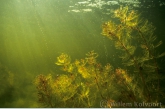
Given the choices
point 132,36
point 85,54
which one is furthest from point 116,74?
point 85,54

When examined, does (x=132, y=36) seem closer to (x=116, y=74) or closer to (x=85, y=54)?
(x=116, y=74)

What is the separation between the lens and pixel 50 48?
115 feet

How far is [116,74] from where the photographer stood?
15.1ft

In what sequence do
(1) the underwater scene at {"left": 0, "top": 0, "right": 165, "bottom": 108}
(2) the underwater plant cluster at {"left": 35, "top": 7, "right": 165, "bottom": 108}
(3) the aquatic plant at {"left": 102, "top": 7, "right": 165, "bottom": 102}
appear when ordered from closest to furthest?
(3) the aquatic plant at {"left": 102, "top": 7, "right": 165, "bottom": 102} → (2) the underwater plant cluster at {"left": 35, "top": 7, "right": 165, "bottom": 108} → (1) the underwater scene at {"left": 0, "top": 0, "right": 165, "bottom": 108}

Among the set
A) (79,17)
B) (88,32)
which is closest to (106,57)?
(88,32)

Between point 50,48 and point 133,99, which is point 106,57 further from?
point 133,99

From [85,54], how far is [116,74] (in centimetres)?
927

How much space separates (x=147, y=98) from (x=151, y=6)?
1145 centimetres

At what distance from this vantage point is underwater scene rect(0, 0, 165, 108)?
468 cm

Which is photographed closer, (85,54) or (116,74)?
(116,74)

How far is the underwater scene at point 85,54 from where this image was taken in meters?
4.68

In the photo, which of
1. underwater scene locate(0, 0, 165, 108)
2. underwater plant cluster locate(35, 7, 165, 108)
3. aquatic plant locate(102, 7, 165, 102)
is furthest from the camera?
underwater scene locate(0, 0, 165, 108)

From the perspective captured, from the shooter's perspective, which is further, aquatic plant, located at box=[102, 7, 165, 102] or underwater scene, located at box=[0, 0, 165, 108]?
underwater scene, located at box=[0, 0, 165, 108]

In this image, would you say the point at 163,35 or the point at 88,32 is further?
the point at 88,32
